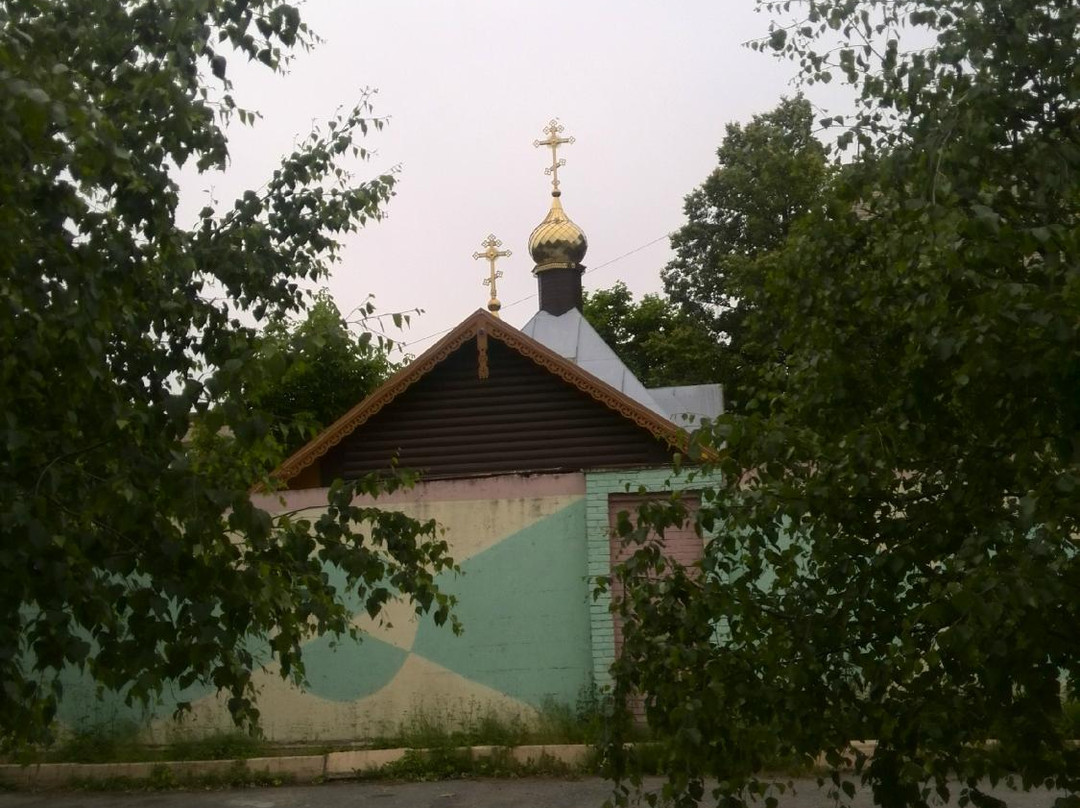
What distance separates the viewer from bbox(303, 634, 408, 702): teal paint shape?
10.3 m

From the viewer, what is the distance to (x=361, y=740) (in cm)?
1013

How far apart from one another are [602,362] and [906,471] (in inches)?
652

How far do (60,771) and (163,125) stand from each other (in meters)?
7.39

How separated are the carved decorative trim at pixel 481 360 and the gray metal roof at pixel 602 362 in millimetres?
5032

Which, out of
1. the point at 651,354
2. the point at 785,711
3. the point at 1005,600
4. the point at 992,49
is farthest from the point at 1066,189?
the point at 651,354

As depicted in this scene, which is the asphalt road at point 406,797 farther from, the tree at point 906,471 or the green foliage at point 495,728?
the tree at point 906,471

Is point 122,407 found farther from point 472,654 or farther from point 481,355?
point 481,355

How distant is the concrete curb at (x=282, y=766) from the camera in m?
9.45

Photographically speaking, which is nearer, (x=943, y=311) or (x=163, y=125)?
(x=943, y=311)

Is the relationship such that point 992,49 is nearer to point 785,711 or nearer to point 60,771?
point 785,711

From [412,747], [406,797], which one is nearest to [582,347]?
[412,747]

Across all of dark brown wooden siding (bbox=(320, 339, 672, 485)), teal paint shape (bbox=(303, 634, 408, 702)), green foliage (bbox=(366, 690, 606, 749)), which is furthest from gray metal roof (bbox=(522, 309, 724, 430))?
green foliage (bbox=(366, 690, 606, 749))

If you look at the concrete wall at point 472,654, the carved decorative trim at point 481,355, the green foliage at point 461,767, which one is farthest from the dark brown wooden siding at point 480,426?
the green foliage at point 461,767

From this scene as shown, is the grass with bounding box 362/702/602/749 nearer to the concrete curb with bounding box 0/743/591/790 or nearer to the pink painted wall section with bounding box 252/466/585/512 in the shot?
the concrete curb with bounding box 0/743/591/790
